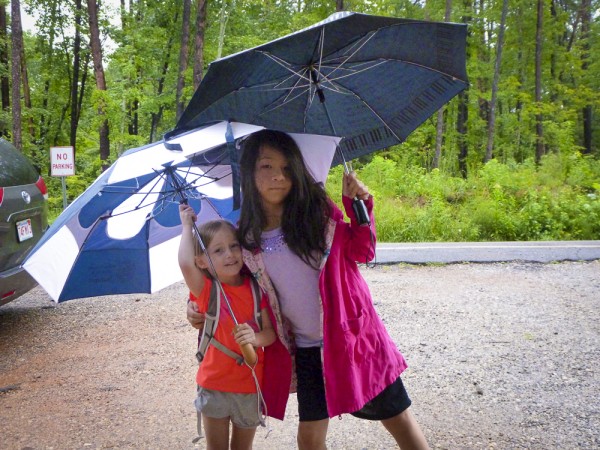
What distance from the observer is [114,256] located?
2234 millimetres

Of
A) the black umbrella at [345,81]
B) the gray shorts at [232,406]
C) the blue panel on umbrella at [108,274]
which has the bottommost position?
the gray shorts at [232,406]

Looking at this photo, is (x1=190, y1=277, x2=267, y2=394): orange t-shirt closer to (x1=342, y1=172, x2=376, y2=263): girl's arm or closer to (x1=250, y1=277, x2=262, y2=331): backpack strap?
(x1=250, y1=277, x2=262, y2=331): backpack strap

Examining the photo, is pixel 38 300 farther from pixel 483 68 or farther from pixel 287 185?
pixel 483 68

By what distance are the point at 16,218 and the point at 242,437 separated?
11.6 ft

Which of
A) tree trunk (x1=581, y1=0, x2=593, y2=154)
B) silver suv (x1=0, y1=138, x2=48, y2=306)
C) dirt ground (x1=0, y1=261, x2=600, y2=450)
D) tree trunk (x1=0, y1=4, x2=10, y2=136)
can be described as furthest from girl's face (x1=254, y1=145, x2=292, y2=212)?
tree trunk (x1=581, y1=0, x2=593, y2=154)

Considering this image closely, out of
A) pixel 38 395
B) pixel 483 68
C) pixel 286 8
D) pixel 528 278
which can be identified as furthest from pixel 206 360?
pixel 483 68

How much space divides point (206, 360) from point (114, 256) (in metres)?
0.62

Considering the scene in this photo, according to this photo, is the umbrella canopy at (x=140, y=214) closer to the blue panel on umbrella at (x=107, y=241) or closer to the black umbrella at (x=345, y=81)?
the blue panel on umbrella at (x=107, y=241)

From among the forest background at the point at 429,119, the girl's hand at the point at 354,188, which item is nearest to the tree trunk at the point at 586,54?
the forest background at the point at 429,119

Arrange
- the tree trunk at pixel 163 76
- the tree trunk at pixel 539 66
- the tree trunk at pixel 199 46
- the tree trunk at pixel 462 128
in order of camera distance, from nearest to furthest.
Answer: the tree trunk at pixel 199 46 → the tree trunk at pixel 163 76 → the tree trunk at pixel 539 66 → the tree trunk at pixel 462 128

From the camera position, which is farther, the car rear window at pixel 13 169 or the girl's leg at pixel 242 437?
the car rear window at pixel 13 169

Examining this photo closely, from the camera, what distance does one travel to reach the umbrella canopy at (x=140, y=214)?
1884 mm

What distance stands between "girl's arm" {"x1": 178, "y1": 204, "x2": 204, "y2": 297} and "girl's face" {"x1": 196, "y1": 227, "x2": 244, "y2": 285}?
0.03 m

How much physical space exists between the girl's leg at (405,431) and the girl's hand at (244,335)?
643 mm
